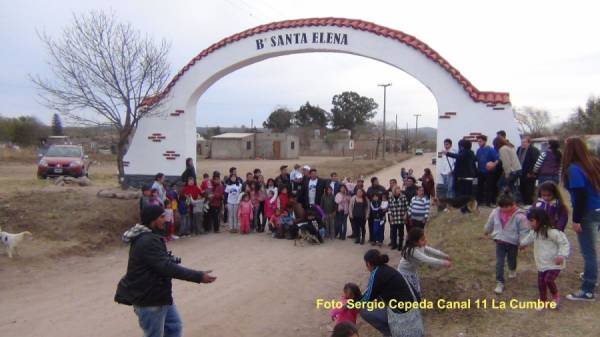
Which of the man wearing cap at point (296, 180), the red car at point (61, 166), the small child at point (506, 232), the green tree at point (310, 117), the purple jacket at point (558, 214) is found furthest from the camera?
the green tree at point (310, 117)

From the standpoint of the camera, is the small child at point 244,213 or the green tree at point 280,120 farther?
the green tree at point 280,120

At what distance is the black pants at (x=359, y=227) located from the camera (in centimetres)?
1088

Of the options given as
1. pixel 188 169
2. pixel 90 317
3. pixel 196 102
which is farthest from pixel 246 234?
pixel 90 317

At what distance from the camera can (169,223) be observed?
36.3 ft

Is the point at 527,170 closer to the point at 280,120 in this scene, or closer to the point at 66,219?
the point at 66,219

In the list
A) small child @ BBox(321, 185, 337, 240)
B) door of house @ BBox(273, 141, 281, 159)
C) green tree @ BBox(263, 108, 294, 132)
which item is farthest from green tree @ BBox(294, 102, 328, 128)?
small child @ BBox(321, 185, 337, 240)

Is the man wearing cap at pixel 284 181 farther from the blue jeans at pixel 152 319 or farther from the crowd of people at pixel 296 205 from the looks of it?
the blue jeans at pixel 152 319

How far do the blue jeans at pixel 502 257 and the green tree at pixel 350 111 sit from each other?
66.6 meters

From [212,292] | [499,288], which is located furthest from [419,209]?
[212,292]

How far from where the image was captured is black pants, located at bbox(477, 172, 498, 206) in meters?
9.93

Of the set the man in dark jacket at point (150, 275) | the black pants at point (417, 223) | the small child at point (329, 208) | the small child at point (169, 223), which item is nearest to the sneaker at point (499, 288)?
the man in dark jacket at point (150, 275)

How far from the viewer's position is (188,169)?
1292 centimetres

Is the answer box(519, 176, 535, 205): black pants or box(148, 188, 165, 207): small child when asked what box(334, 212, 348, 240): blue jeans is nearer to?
box(519, 176, 535, 205): black pants

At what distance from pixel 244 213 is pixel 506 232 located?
7187 mm
